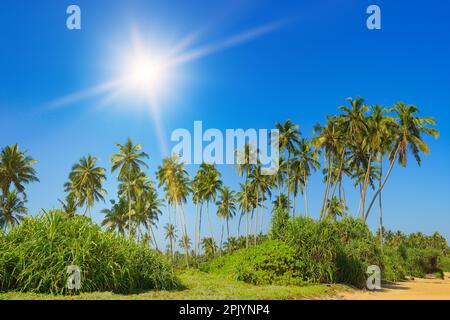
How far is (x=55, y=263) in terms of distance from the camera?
14.0 m

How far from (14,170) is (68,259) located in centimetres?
3909

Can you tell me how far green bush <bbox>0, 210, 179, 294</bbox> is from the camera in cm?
1383

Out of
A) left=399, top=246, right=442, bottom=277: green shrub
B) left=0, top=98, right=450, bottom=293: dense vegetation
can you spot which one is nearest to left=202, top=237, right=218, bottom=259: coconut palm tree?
left=0, top=98, right=450, bottom=293: dense vegetation

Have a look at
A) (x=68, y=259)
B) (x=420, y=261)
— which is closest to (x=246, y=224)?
(x=420, y=261)

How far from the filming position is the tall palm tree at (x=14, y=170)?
4697 centimetres

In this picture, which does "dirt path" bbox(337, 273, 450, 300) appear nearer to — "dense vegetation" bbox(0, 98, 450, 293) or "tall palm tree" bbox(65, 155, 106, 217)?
"dense vegetation" bbox(0, 98, 450, 293)

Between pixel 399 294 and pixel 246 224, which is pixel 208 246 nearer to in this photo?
pixel 246 224

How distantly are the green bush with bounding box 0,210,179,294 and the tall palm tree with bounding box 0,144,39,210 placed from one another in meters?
36.1

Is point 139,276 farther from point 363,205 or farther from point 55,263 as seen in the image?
point 363,205

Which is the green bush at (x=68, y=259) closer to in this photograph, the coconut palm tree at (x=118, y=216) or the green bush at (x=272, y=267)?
the green bush at (x=272, y=267)

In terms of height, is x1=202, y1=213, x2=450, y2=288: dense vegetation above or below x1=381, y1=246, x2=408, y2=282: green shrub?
above

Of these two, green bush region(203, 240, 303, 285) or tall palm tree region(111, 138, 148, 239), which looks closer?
green bush region(203, 240, 303, 285)

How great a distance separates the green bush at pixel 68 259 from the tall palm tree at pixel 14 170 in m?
36.1

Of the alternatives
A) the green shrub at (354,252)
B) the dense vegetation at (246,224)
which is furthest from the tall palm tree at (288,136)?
the green shrub at (354,252)
